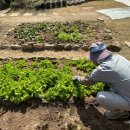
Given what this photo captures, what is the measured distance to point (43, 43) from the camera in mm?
8977

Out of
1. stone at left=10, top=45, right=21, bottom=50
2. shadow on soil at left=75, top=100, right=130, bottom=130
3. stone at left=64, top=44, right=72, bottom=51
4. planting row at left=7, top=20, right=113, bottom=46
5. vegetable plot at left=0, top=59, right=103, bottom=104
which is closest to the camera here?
shadow on soil at left=75, top=100, right=130, bottom=130

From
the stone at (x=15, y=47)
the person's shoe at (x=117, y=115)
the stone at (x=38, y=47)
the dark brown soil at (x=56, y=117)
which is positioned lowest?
the stone at (x=15, y=47)

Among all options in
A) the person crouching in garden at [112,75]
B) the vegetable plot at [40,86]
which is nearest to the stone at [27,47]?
the vegetable plot at [40,86]

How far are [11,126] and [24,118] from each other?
294 mm

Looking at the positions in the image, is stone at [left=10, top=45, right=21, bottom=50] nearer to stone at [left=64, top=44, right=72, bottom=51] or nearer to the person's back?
stone at [left=64, top=44, right=72, bottom=51]

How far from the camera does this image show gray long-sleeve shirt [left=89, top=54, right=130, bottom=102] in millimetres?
4861

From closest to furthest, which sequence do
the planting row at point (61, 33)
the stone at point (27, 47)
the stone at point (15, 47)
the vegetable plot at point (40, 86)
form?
1. the vegetable plot at point (40, 86)
2. the stone at point (27, 47)
3. the stone at point (15, 47)
4. the planting row at point (61, 33)

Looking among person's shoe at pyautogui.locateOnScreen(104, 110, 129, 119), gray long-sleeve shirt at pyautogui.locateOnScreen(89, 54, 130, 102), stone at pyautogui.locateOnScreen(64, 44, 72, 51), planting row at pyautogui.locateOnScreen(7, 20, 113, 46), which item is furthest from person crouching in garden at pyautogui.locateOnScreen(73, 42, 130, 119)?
planting row at pyautogui.locateOnScreen(7, 20, 113, 46)

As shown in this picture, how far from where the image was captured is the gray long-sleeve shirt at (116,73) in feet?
15.9

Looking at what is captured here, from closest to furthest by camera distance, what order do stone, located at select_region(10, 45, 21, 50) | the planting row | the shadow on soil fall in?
the shadow on soil < stone, located at select_region(10, 45, 21, 50) < the planting row

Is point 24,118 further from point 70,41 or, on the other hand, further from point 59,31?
point 59,31

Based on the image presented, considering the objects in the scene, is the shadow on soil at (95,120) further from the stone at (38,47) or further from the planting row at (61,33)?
the planting row at (61,33)

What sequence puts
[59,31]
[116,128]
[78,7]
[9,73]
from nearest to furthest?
[116,128] → [9,73] → [59,31] → [78,7]

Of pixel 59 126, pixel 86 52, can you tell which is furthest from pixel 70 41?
pixel 59 126
